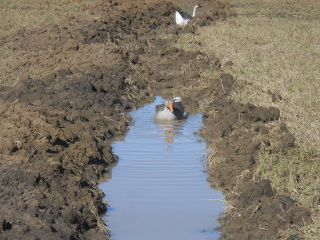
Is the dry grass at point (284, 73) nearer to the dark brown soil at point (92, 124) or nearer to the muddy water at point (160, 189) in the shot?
the dark brown soil at point (92, 124)

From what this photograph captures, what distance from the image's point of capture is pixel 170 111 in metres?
13.0

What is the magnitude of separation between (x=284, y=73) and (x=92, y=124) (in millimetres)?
4788

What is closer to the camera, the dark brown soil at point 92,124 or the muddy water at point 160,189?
the dark brown soil at point 92,124

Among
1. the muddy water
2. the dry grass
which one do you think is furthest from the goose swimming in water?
the dry grass

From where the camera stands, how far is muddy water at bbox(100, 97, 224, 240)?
25.3 ft

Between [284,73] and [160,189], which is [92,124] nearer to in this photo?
[160,189]

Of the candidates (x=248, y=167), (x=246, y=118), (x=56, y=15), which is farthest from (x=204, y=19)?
(x=248, y=167)

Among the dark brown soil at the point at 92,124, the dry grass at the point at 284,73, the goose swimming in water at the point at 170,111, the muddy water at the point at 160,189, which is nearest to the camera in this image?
the dark brown soil at the point at 92,124

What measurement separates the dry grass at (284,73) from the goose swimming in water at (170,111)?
44.0 inches

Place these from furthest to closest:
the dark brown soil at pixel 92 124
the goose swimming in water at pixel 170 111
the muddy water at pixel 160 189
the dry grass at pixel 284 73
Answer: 1. the goose swimming in water at pixel 170 111
2. the dry grass at pixel 284 73
3. the muddy water at pixel 160 189
4. the dark brown soil at pixel 92 124

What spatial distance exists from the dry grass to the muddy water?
3.08 ft

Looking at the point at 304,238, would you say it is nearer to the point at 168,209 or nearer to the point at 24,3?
the point at 168,209

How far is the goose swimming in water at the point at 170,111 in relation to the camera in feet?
42.6

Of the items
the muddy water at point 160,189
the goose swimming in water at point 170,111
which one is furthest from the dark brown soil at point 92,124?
the goose swimming in water at point 170,111
